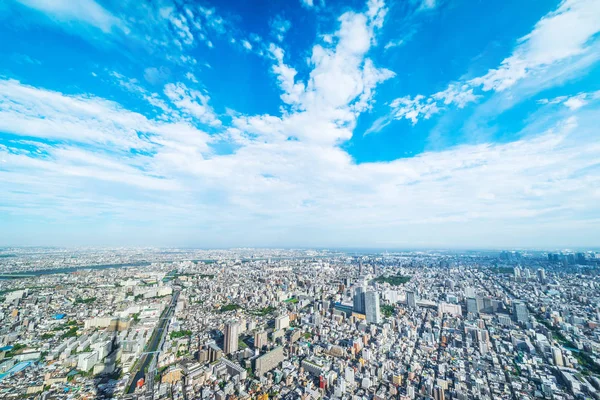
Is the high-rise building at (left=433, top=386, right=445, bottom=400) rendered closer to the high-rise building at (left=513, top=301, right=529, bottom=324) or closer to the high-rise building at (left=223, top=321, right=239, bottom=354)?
the high-rise building at (left=223, top=321, right=239, bottom=354)

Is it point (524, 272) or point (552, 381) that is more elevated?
point (524, 272)

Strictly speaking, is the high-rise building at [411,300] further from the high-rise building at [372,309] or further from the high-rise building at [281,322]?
the high-rise building at [281,322]

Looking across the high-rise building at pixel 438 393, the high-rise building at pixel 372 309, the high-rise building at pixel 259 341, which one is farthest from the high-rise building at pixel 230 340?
the high-rise building at pixel 372 309

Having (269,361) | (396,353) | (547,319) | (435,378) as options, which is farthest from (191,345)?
(547,319)

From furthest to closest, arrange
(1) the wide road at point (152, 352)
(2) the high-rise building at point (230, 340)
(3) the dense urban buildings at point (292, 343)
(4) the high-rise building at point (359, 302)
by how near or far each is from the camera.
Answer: (4) the high-rise building at point (359, 302)
(2) the high-rise building at point (230, 340)
(1) the wide road at point (152, 352)
(3) the dense urban buildings at point (292, 343)

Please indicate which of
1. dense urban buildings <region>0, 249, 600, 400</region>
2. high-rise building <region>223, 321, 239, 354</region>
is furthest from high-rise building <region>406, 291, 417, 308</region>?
high-rise building <region>223, 321, 239, 354</region>

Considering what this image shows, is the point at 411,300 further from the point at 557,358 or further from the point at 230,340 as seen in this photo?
the point at 230,340

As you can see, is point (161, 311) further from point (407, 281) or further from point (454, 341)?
point (407, 281)
